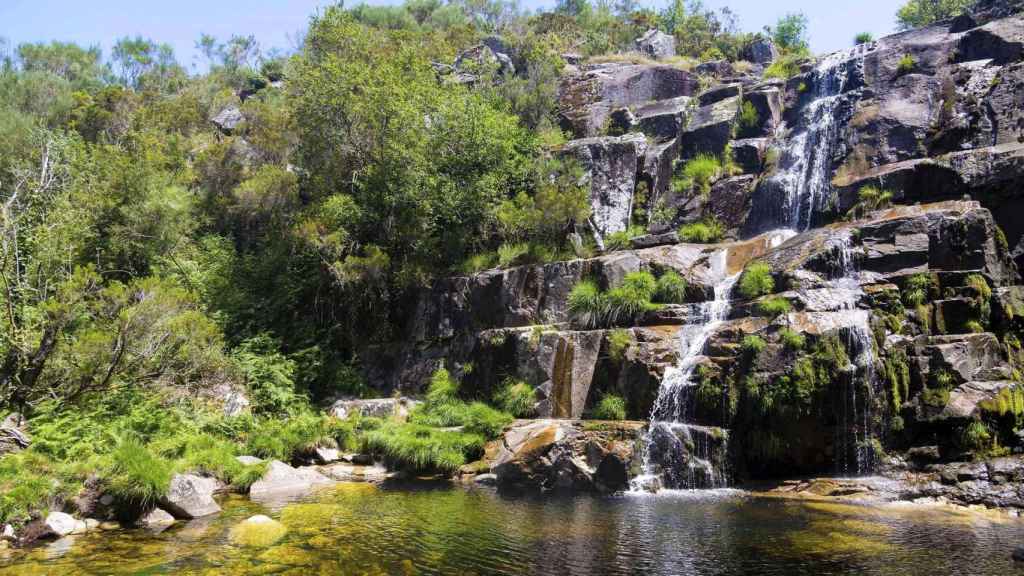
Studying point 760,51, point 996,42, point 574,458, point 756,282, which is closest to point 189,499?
point 574,458

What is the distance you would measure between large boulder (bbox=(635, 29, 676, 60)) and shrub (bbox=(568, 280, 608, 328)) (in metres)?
26.1

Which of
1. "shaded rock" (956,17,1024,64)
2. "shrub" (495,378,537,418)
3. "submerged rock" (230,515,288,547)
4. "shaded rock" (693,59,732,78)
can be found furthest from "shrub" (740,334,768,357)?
"shaded rock" (693,59,732,78)

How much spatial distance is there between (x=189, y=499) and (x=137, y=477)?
1072 mm

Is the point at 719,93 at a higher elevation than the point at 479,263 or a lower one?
higher

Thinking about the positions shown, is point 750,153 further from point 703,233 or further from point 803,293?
point 803,293

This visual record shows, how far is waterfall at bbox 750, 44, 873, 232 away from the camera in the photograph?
24.6 meters

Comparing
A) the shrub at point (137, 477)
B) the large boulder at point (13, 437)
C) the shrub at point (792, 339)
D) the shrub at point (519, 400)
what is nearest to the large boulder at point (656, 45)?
the shrub at point (519, 400)

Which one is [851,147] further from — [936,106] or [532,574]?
[532,574]

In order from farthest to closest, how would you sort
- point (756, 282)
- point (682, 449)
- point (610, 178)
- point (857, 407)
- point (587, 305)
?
point (610, 178), point (587, 305), point (756, 282), point (682, 449), point (857, 407)

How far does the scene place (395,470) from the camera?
18.1 m

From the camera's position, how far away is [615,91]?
3622cm

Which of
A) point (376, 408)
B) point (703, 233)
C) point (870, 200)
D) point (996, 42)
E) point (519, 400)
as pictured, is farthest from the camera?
point (703, 233)

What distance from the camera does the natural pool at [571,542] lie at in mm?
9188

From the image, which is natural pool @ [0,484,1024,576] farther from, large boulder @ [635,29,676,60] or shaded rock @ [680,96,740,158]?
large boulder @ [635,29,676,60]
